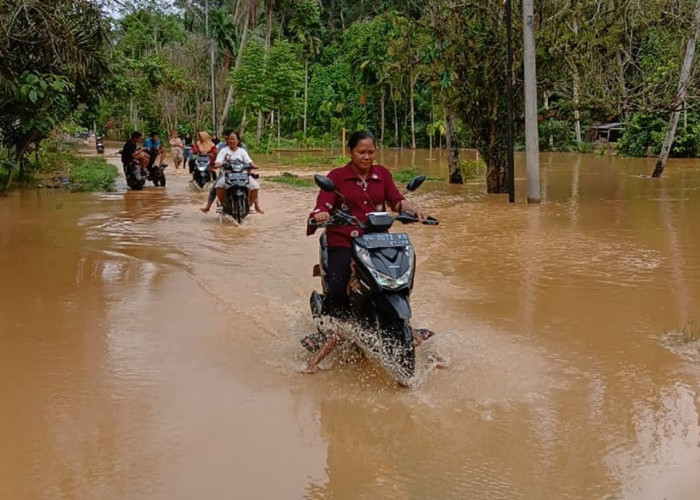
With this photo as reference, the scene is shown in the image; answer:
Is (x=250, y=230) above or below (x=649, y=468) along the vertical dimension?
above

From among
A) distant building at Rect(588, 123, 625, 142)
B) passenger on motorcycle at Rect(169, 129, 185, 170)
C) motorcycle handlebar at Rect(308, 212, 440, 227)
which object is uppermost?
distant building at Rect(588, 123, 625, 142)

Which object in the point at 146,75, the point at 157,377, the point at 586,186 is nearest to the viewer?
the point at 157,377

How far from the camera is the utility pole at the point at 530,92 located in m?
14.8

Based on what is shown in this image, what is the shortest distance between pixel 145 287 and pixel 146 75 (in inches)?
702

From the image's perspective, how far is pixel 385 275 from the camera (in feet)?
15.5

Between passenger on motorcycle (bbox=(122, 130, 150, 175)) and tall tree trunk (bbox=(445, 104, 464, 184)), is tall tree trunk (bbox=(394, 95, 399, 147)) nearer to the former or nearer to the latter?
tall tree trunk (bbox=(445, 104, 464, 184))

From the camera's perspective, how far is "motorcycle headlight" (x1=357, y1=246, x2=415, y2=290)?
471 centimetres

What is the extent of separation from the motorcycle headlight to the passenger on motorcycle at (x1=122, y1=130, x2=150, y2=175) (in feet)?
48.8

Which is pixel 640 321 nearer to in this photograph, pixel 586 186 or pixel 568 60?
pixel 568 60

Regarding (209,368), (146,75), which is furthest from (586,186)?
(209,368)

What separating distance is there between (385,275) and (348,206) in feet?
2.75

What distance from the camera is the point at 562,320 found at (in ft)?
21.9

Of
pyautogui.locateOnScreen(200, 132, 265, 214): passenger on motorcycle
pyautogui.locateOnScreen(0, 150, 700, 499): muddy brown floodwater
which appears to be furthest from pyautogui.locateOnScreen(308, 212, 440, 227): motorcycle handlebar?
pyautogui.locateOnScreen(200, 132, 265, 214): passenger on motorcycle

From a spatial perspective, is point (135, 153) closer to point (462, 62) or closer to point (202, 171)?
point (202, 171)
